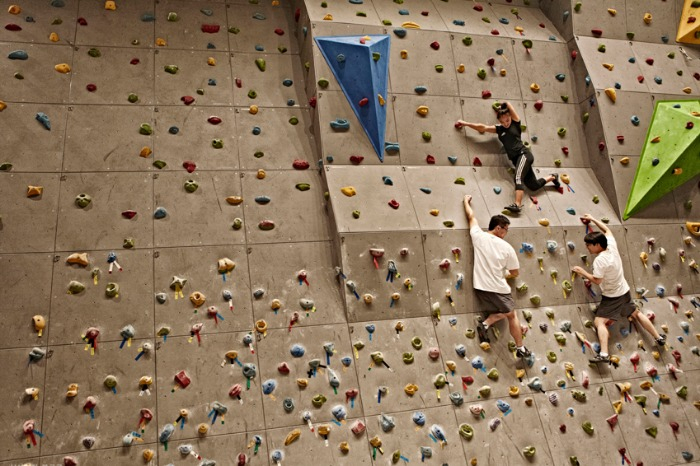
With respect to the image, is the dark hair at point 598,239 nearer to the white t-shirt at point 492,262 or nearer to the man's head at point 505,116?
the white t-shirt at point 492,262

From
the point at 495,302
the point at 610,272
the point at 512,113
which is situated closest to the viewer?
the point at 495,302

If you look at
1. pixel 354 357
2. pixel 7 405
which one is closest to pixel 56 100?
pixel 7 405

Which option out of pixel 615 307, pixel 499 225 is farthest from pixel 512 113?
pixel 615 307

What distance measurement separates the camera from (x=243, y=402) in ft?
16.2

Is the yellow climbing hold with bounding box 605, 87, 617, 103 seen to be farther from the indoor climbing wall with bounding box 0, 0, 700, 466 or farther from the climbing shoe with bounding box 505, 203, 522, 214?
the climbing shoe with bounding box 505, 203, 522, 214

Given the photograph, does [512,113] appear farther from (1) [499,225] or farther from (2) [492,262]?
(2) [492,262]

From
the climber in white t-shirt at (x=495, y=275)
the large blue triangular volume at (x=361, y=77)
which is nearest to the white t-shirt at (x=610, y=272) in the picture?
the climber in white t-shirt at (x=495, y=275)

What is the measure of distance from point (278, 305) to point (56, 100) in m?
2.76

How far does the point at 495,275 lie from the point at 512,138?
1611 mm

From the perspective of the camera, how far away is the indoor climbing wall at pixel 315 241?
16.1 ft

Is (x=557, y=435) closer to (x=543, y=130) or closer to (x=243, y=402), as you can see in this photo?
(x=243, y=402)

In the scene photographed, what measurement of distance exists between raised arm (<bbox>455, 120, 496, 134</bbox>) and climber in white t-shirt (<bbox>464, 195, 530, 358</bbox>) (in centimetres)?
113

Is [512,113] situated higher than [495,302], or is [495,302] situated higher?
[512,113]

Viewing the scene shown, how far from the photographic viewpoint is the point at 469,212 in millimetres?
6004
